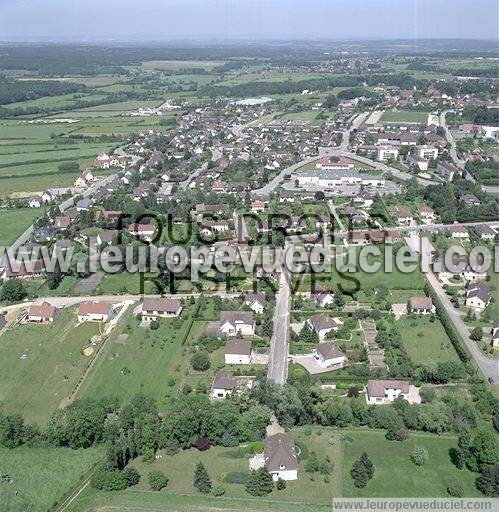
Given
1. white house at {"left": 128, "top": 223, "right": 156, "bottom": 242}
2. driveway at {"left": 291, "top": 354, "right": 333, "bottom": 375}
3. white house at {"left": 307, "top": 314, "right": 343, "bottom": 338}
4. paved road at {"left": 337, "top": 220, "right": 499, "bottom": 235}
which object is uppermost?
white house at {"left": 128, "top": 223, "right": 156, "bottom": 242}

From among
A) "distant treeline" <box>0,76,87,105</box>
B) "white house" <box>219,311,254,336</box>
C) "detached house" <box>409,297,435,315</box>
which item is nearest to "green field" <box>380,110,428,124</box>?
"detached house" <box>409,297,435,315</box>

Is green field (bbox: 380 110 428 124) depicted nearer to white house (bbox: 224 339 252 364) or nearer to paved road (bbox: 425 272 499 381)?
paved road (bbox: 425 272 499 381)

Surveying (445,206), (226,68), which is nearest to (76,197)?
(445,206)

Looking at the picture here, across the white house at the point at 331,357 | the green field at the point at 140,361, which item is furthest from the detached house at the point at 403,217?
the green field at the point at 140,361

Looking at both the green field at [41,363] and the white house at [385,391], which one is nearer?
the white house at [385,391]

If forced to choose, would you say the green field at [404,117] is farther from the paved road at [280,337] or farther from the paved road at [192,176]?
the paved road at [280,337]

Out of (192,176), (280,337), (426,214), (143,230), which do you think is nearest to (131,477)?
(280,337)

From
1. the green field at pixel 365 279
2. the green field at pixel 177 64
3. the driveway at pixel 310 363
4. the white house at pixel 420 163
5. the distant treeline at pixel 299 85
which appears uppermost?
the green field at pixel 177 64
